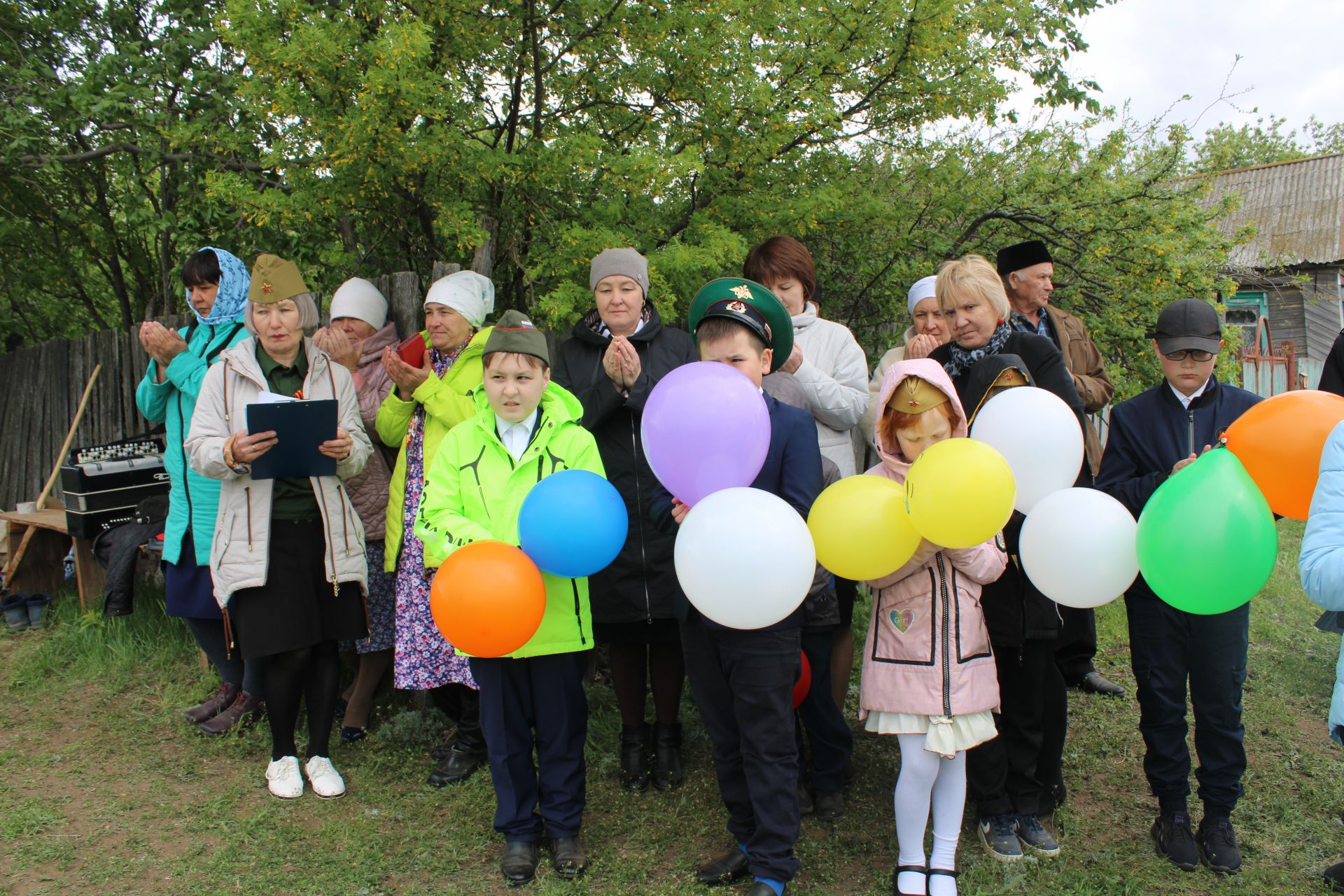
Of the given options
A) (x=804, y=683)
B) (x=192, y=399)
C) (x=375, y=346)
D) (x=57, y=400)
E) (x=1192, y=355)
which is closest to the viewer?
(x=1192, y=355)

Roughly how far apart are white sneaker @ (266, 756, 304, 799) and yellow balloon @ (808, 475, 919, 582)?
7.61 feet

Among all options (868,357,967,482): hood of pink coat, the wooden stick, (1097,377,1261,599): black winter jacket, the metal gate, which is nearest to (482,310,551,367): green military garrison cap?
(868,357,967,482): hood of pink coat

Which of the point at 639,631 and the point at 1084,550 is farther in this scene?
the point at 639,631

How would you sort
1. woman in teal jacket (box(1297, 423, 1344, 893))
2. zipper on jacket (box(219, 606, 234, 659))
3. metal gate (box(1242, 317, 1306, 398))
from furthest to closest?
1. metal gate (box(1242, 317, 1306, 398))
2. zipper on jacket (box(219, 606, 234, 659))
3. woman in teal jacket (box(1297, 423, 1344, 893))

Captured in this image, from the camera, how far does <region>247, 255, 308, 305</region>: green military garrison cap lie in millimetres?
3561

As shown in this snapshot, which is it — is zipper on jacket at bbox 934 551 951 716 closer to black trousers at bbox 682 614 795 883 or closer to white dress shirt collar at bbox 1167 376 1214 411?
black trousers at bbox 682 614 795 883

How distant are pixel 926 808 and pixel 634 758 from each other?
1.24m

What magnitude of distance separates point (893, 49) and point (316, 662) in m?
3.91

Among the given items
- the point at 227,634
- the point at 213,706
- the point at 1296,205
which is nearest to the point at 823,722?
the point at 227,634

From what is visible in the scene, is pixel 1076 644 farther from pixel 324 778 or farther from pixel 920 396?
pixel 324 778

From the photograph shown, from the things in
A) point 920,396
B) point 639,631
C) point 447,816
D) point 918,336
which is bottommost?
point 447,816

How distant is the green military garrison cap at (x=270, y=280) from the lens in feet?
11.7

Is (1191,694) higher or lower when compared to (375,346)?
lower

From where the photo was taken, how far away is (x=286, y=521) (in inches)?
140
